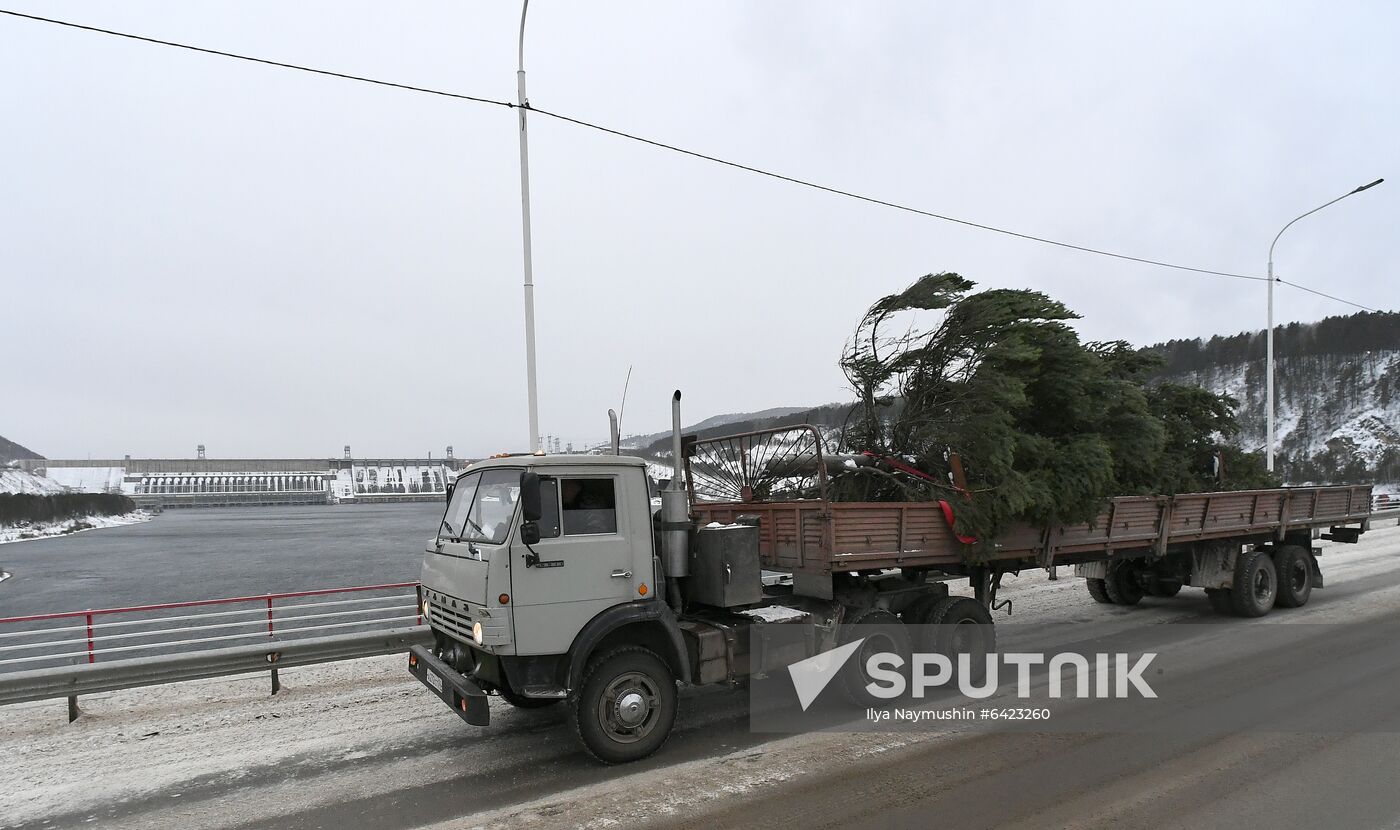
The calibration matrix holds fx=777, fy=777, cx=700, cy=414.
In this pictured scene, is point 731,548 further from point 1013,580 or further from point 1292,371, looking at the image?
point 1292,371

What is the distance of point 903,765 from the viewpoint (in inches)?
215

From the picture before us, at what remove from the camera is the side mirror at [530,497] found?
17.0 ft

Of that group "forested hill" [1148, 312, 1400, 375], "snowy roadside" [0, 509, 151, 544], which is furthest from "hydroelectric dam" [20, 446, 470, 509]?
"forested hill" [1148, 312, 1400, 375]

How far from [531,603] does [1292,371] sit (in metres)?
118

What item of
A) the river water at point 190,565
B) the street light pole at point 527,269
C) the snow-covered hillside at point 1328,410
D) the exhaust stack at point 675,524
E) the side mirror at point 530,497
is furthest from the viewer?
the snow-covered hillside at point 1328,410

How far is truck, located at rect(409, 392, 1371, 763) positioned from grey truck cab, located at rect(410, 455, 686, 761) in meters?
0.01

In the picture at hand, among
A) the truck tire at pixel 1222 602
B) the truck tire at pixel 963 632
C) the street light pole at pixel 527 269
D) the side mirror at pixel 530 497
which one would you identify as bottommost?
the truck tire at pixel 1222 602

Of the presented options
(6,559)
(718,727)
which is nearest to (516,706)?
(718,727)

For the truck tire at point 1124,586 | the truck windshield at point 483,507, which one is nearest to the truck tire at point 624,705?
the truck windshield at point 483,507

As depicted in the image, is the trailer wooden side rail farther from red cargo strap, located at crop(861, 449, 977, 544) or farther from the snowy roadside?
the snowy roadside

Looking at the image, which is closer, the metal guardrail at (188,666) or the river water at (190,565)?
the metal guardrail at (188,666)

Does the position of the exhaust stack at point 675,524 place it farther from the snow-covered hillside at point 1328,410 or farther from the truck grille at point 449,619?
the snow-covered hillside at point 1328,410

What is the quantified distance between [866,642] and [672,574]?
2079 mm

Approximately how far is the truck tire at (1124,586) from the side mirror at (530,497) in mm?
9773
